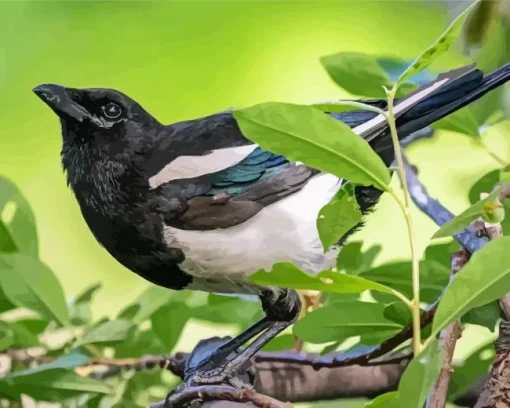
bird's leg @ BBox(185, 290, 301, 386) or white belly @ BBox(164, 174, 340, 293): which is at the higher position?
white belly @ BBox(164, 174, 340, 293)

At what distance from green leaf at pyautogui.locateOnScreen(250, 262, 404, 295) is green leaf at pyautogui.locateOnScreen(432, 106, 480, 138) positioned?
0.81 ft

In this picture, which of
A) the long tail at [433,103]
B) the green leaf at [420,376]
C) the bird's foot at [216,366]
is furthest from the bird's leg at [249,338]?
the green leaf at [420,376]

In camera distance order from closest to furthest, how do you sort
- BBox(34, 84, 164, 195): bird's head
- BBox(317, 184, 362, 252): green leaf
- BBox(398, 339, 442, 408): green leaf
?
BBox(398, 339, 442, 408): green leaf
BBox(317, 184, 362, 252): green leaf
BBox(34, 84, 164, 195): bird's head

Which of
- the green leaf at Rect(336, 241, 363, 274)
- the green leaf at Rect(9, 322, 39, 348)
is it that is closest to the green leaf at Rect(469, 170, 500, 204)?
the green leaf at Rect(336, 241, 363, 274)

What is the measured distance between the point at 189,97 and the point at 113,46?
0.33 feet

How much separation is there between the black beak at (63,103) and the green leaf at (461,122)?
1.11 ft

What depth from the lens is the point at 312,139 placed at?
1.18ft

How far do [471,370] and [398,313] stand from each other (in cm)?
13

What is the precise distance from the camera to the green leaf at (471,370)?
1.85ft

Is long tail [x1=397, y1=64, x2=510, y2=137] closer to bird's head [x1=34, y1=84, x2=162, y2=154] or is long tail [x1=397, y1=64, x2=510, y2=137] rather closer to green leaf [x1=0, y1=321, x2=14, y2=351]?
bird's head [x1=34, y1=84, x2=162, y2=154]

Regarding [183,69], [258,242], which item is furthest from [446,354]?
[183,69]

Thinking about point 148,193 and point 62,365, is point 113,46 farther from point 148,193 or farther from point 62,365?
point 62,365

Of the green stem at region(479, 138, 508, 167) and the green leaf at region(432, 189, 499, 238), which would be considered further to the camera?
the green stem at region(479, 138, 508, 167)

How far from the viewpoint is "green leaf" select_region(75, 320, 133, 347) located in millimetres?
547
